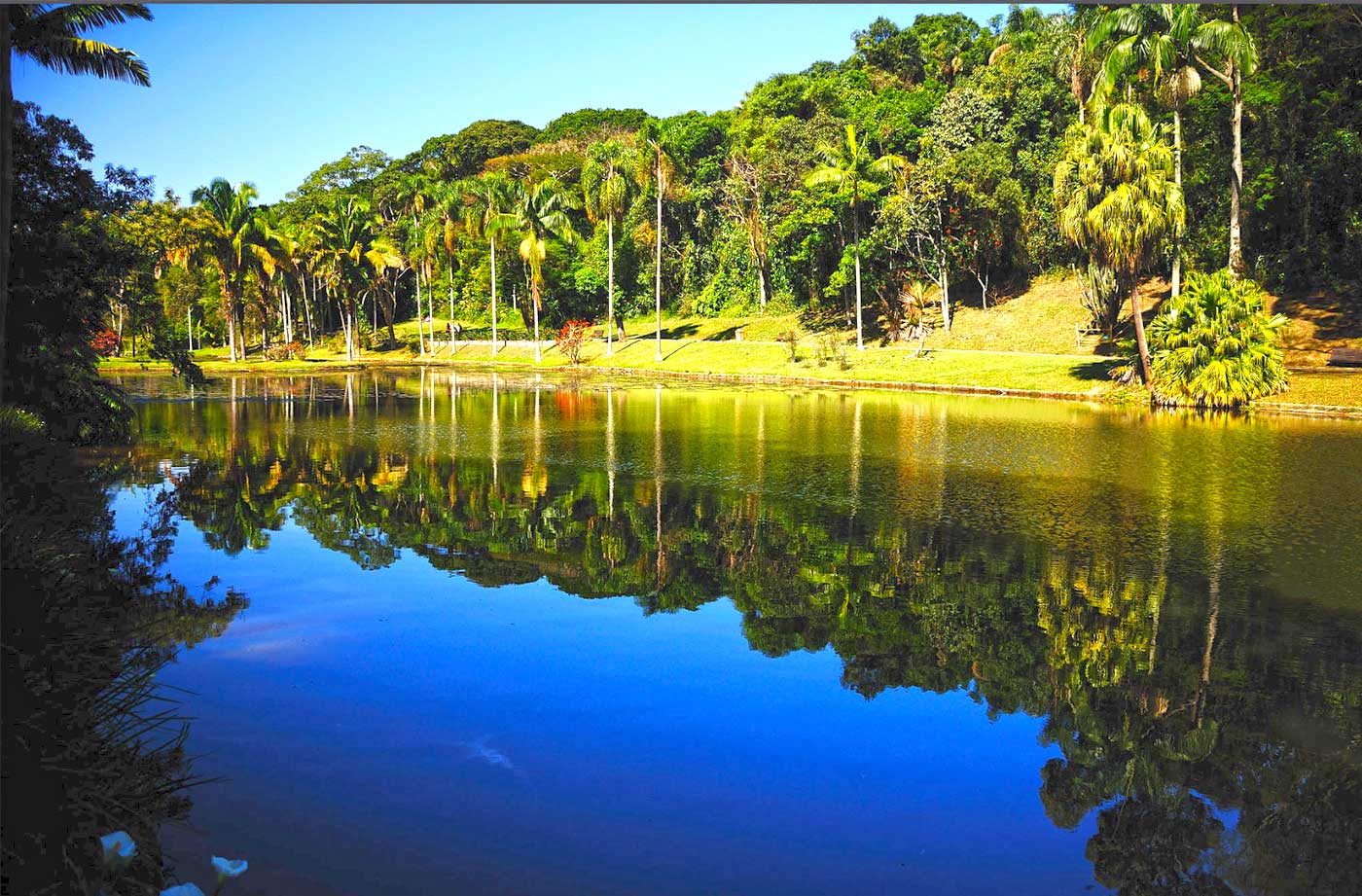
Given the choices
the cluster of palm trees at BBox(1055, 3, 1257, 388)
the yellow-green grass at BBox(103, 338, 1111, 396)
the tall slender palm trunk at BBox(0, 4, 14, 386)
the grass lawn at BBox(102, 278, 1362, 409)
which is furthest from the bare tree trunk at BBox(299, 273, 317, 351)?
the tall slender palm trunk at BBox(0, 4, 14, 386)

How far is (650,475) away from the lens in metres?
19.3

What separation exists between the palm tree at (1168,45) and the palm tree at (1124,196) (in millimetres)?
1532

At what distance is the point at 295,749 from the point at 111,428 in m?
19.8

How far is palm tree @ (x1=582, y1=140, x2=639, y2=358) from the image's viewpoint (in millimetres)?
53312

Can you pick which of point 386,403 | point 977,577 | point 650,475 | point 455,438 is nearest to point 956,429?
point 650,475

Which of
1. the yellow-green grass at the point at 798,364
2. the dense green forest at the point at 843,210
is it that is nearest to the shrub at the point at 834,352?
the yellow-green grass at the point at 798,364

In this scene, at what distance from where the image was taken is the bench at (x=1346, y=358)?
32438 millimetres

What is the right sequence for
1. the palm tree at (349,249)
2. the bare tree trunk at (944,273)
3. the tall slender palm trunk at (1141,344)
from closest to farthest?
the tall slender palm trunk at (1141,344)
the bare tree trunk at (944,273)
the palm tree at (349,249)

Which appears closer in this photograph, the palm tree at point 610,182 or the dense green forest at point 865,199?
the dense green forest at point 865,199

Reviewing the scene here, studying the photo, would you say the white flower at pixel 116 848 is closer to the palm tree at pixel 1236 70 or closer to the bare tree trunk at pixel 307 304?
the palm tree at pixel 1236 70

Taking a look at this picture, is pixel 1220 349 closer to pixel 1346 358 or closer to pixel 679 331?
pixel 1346 358

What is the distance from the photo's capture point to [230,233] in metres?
59.2

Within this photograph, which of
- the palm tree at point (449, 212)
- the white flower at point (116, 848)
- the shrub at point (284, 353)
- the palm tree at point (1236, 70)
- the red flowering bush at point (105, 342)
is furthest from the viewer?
the shrub at point (284, 353)

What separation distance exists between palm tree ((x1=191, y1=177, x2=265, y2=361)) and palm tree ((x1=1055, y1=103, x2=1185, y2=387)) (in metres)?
46.6
